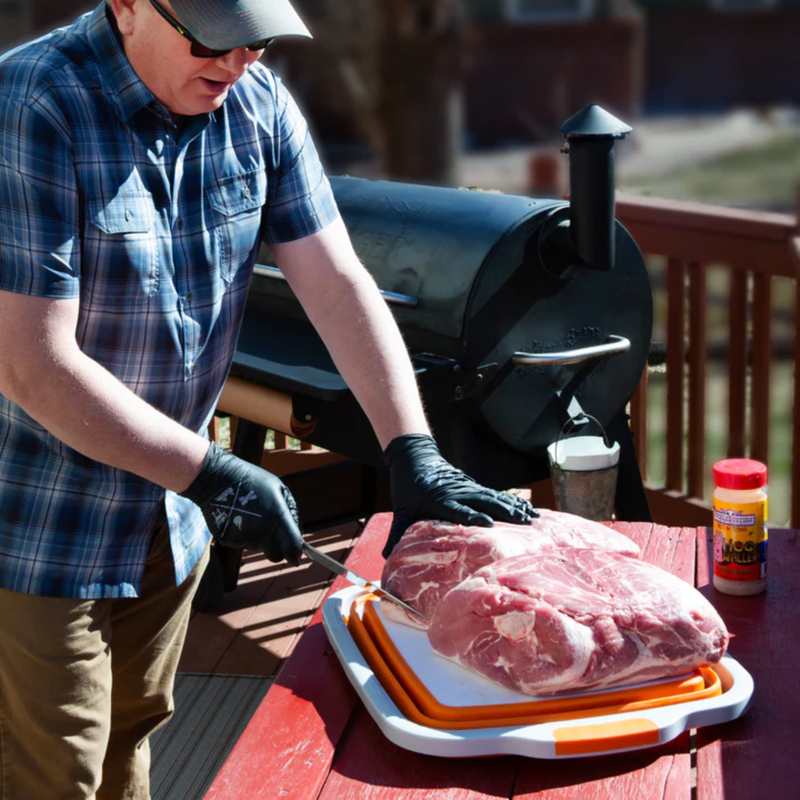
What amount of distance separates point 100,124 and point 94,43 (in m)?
0.19

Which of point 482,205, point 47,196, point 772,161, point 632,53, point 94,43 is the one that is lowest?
point 772,161

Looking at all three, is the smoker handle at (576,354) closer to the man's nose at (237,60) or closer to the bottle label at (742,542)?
the bottle label at (742,542)

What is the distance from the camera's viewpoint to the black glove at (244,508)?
2.20m

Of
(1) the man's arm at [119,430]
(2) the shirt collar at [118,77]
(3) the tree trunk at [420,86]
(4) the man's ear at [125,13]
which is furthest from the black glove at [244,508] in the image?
(3) the tree trunk at [420,86]

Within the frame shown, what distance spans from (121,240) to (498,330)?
1706 mm

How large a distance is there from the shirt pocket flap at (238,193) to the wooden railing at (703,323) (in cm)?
275

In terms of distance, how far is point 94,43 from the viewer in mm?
2264

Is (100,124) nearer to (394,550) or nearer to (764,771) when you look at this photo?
(394,550)

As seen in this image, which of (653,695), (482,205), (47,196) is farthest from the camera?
(482,205)

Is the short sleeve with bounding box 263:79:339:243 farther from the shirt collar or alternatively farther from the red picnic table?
the red picnic table

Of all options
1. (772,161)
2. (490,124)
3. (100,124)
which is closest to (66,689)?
(100,124)

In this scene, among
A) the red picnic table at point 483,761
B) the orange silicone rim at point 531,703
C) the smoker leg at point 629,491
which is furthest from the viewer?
the smoker leg at point 629,491

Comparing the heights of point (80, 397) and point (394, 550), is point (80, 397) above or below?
above

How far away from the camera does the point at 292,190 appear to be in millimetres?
2508
